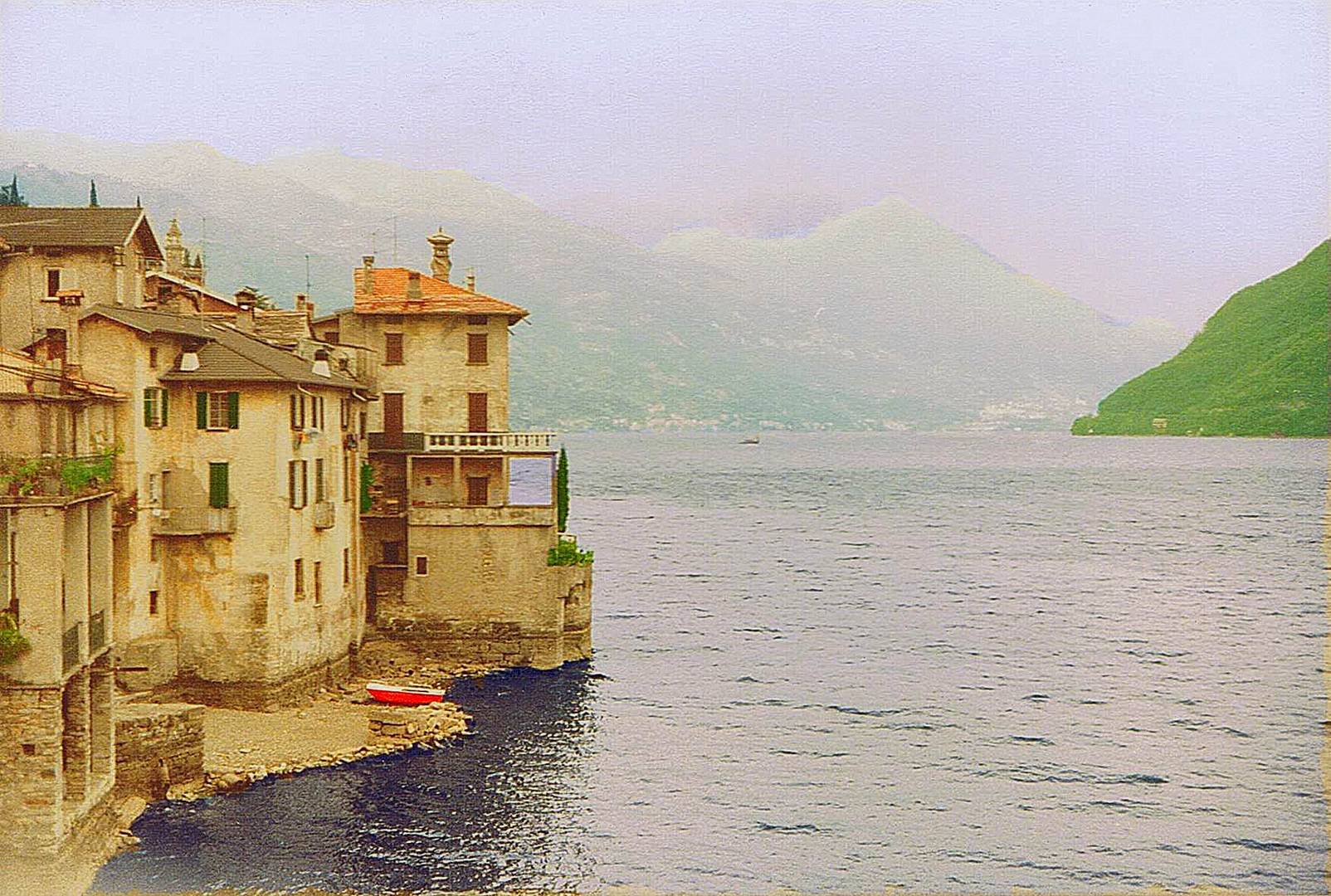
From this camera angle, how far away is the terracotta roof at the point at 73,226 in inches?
2042

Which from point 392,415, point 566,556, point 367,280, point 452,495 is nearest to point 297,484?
point 452,495

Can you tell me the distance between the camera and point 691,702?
68062 mm

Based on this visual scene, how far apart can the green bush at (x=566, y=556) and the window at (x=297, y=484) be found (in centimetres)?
1504

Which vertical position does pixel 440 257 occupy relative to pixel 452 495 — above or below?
above

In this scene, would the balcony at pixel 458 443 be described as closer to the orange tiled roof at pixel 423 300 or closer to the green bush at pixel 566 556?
the green bush at pixel 566 556

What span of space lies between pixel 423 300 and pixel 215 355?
17.9 metres

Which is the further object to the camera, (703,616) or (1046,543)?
(1046,543)

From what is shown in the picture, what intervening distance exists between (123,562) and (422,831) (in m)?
15.9

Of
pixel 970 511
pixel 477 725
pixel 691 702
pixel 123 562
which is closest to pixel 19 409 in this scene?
pixel 123 562

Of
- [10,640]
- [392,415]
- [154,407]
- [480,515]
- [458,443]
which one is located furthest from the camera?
[392,415]

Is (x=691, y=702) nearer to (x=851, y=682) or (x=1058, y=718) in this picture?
(x=851, y=682)

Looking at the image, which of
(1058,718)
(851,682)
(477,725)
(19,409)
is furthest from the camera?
(851,682)

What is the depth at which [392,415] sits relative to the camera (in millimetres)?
69938

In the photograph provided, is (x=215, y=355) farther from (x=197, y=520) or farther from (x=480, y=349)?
(x=480, y=349)
